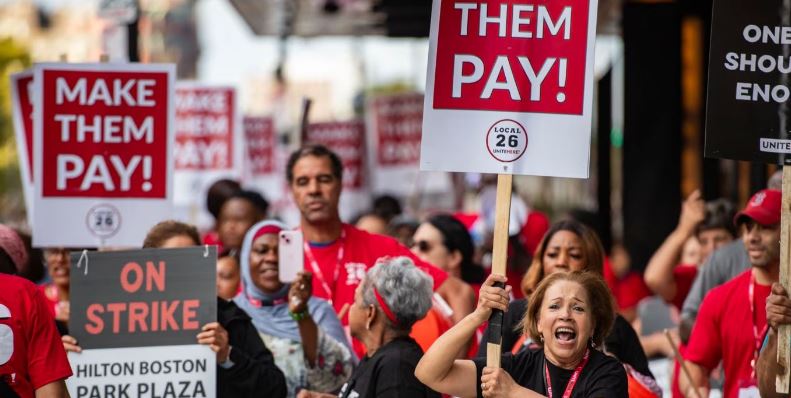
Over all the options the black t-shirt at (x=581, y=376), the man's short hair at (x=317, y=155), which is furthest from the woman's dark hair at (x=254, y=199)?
the black t-shirt at (x=581, y=376)

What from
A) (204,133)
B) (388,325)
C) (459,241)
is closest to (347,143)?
(204,133)

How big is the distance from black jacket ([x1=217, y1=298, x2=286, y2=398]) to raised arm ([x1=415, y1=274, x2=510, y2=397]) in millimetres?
1139

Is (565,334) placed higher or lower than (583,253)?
lower

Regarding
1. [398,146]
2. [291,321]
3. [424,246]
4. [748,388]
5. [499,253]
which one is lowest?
[748,388]

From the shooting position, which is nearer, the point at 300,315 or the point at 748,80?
the point at 748,80

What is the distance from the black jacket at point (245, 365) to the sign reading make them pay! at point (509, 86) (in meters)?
1.26

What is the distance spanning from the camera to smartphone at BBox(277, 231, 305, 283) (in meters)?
7.64

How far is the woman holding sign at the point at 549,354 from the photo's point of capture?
19.5 feet

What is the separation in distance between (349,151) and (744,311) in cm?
1306

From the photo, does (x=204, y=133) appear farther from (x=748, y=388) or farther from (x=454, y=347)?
(x=454, y=347)

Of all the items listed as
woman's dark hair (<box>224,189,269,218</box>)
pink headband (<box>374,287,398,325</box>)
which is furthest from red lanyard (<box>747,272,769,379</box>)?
woman's dark hair (<box>224,189,269,218</box>)

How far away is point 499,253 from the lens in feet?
20.3

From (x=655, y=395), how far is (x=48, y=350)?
276cm

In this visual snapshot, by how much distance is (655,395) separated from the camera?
7117 mm
